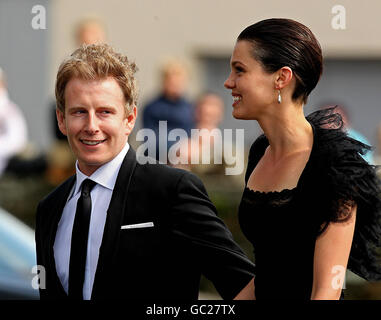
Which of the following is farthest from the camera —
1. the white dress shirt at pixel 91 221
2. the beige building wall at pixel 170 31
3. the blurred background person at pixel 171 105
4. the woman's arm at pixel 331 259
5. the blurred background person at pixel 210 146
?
the beige building wall at pixel 170 31

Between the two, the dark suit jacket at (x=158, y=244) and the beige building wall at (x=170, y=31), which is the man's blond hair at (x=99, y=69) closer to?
the dark suit jacket at (x=158, y=244)

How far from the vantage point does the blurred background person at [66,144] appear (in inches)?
261

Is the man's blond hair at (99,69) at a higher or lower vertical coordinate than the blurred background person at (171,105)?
higher

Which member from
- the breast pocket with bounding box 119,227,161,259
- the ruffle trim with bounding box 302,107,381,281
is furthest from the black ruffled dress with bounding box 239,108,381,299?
the breast pocket with bounding box 119,227,161,259

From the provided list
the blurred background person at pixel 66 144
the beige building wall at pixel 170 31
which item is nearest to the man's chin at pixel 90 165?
the blurred background person at pixel 66 144

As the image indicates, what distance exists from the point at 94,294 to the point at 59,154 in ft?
15.0

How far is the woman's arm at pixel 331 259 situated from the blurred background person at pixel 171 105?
4366 mm

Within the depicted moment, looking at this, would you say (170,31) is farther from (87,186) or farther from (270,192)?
(270,192)

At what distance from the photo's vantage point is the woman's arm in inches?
113

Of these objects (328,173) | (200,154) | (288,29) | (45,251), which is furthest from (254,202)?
(200,154)

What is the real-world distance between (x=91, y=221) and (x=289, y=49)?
92 centimetres

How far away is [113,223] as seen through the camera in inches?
126
